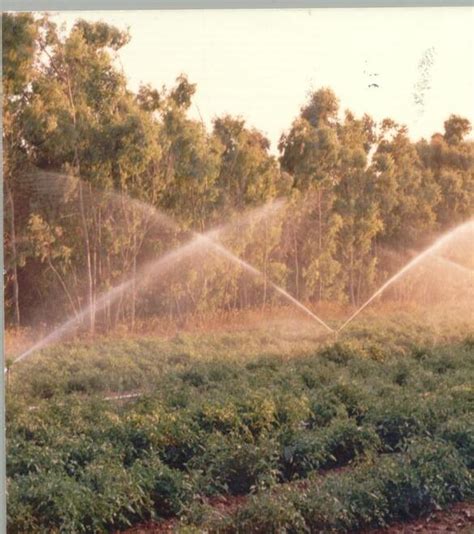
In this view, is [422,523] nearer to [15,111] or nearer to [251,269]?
[251,269]

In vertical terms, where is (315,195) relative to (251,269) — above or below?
above

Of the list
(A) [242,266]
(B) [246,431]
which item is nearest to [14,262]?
(A) [242,266]

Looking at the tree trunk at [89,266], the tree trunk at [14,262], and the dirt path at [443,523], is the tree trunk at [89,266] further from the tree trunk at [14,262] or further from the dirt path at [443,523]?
the dirt path at [443,523]

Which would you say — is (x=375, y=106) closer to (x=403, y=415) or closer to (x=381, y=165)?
(x=381, y=165)

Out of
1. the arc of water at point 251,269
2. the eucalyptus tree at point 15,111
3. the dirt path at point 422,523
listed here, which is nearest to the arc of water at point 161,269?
the arc of water at point 251,269

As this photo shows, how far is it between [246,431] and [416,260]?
3.45ft

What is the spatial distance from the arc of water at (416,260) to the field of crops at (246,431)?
2.7 inches

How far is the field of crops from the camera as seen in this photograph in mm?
4902

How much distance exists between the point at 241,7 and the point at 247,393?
1.63 metres

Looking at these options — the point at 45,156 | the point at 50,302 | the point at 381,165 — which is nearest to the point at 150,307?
the point at 50,302

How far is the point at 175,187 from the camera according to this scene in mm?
5180

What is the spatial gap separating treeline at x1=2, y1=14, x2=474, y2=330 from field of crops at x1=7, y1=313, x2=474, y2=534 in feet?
0.70

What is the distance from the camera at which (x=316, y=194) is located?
5.24 metres

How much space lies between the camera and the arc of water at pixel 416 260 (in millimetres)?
5270
